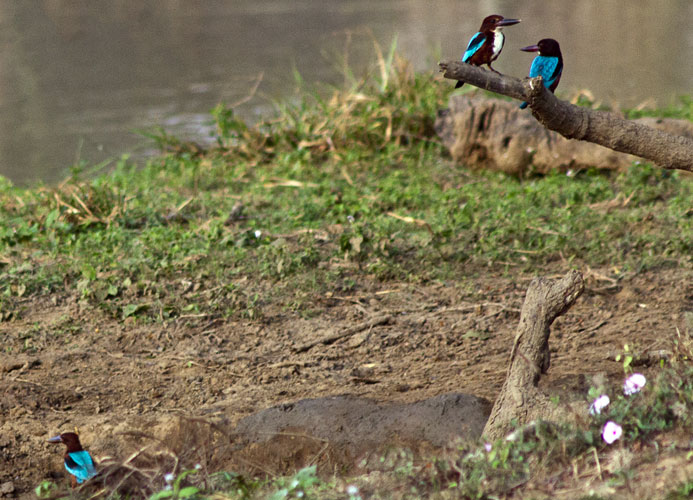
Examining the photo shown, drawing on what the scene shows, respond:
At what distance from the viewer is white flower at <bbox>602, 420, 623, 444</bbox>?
1.91 m

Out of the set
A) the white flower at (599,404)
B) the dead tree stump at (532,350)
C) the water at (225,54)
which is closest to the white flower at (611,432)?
the white flower at (599,404)

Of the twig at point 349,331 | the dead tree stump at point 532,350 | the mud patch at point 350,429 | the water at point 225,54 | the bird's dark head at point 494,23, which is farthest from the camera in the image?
the water at point 225,54

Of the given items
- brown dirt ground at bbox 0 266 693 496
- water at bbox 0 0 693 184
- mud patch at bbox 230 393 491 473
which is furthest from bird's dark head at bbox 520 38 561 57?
water at bbox 0 0 693 184

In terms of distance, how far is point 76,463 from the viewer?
222cm

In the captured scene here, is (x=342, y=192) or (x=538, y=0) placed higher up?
(x=538, y=0)

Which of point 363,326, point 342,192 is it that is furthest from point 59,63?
point 363,326

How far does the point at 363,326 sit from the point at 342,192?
191cm

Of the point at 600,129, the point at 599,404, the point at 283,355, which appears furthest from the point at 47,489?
the point at 600,129

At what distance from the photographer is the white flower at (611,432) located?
6.26ft

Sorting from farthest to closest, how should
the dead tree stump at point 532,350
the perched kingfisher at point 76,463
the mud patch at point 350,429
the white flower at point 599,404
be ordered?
Answer: 1. the mud patch at point 350,429
2. the dead tree stump at point 532,350
3. the perched kingfisher at point 76,463
4. the white flower at point 599,404

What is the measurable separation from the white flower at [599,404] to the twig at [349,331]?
1.44 metres

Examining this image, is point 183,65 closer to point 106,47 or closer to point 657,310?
point 106,47

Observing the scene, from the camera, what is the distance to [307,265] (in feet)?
13.0

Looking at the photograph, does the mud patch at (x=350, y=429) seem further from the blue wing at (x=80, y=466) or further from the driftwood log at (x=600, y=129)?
the driftwood log at (x=600, y=129)
